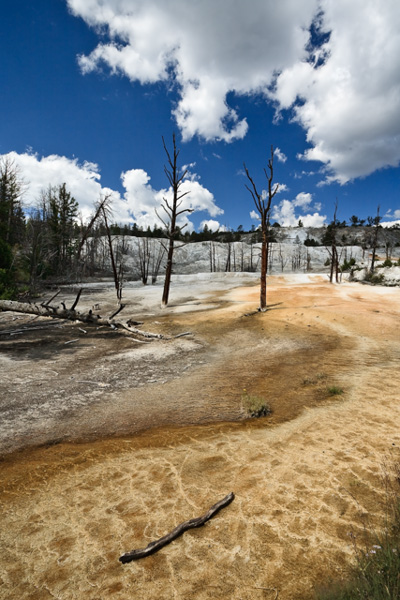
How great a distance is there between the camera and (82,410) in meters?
5.80

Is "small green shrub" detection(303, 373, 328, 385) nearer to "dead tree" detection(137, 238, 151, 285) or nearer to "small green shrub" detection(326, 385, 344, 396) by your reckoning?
"small green shrub" detection(326, 385, 344, 396)

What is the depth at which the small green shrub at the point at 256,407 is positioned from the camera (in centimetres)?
554

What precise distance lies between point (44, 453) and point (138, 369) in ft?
13.1

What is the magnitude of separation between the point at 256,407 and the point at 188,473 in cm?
216

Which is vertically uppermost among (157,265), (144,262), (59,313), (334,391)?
(144,262)

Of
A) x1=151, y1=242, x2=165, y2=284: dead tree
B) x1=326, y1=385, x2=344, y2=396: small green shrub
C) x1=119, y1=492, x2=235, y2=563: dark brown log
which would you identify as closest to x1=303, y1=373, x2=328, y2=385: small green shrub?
x1=326, y1=385, x2=344, y2=396: small green shrub

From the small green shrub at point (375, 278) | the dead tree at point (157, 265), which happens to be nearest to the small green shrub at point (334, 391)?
the small green shrub at point (375, 278)

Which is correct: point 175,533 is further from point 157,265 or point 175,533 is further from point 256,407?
point 157,265

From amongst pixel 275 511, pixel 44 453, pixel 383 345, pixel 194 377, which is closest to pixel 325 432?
pixel 275 511

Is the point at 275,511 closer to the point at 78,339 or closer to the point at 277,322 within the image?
the point at 78,339

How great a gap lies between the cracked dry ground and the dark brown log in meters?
0.07

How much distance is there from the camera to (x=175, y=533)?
2859 mm

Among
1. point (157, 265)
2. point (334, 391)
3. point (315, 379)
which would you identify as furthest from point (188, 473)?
point (157, 265)

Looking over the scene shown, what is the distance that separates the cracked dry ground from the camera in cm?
255
